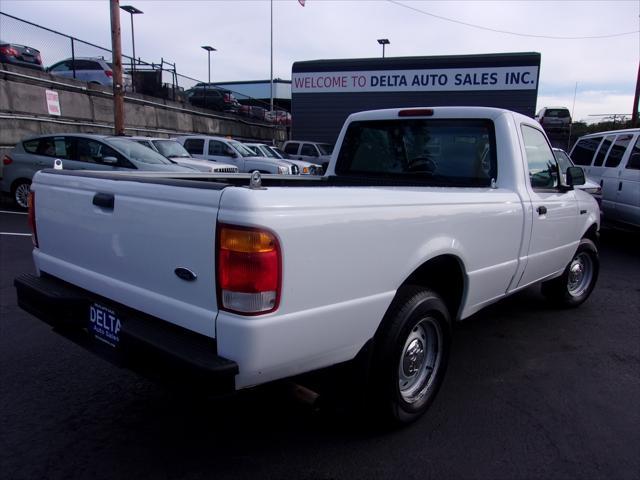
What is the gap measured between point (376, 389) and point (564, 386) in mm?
1733

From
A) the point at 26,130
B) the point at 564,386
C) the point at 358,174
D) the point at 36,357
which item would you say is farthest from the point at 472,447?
the point at 26,130

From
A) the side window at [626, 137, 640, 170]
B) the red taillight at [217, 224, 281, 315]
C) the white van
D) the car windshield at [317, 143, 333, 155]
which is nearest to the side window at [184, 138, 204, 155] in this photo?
the car windshield at [317, 143, 333, 155]

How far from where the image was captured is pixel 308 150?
21.4 metres

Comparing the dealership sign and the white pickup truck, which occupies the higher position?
the dealership sign

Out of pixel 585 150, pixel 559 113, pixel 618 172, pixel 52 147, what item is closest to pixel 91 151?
pixel 52 147

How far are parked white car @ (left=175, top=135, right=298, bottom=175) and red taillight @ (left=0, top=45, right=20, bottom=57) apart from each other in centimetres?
480

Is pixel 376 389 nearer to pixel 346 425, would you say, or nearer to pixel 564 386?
pixel 346 425

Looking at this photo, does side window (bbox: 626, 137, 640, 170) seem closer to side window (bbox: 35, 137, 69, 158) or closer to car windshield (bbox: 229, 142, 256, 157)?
side window (bbox: 35, 137, 69, 158)

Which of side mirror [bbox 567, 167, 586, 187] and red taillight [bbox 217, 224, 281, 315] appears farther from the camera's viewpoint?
side mirror [bbox 567, 167, 586, 187]

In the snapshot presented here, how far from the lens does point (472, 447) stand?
281 centimetres

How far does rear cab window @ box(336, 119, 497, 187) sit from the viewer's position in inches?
158

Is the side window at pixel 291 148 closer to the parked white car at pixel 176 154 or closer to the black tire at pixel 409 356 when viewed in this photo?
the parked white car at pixel 176 154

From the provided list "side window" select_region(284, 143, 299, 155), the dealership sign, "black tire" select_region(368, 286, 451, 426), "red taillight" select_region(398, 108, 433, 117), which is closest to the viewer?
"black tire" select_region(368, 286, 451, 426)

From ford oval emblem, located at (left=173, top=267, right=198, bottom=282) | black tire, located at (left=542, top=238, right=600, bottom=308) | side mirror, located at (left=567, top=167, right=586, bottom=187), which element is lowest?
black tire, located at (left=542, top=238, right=600, bottom=308)
